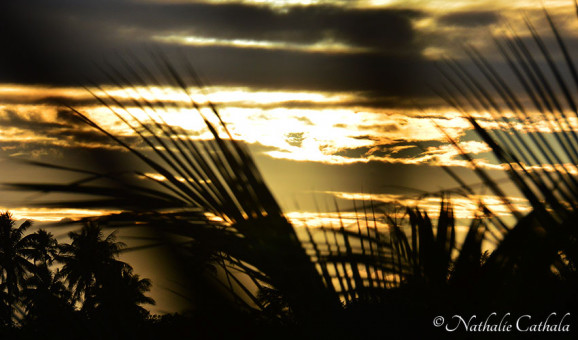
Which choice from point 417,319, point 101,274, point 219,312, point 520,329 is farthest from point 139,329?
point 520,329

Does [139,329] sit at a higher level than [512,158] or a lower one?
lower

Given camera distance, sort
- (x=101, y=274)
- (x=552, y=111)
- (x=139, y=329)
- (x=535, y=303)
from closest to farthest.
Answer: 1. (x=535, y=303)
2. (x=552, y=111)
3. (x=139, y=329)
4. (x=101, y=274)

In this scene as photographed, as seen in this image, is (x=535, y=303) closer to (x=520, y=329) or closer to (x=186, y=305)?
(x=520, y=329)

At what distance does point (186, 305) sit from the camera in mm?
1175

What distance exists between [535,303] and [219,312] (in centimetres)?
62

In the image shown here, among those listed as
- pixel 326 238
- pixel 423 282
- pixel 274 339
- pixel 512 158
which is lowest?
pixel 274 339

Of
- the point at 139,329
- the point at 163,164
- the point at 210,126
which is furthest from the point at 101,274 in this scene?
the point at 210,126

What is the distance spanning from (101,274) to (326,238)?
65 centimetres

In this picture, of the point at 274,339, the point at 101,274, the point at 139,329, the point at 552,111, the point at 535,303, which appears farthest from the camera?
the point at 101,274

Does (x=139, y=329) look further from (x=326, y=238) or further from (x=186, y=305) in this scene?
(x=326, y=238)

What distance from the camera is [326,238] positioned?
131 cm

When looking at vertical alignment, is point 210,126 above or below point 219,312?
above

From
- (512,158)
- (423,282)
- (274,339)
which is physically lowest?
(274,339)

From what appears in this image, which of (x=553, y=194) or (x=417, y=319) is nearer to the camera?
(x=553, y=194)
